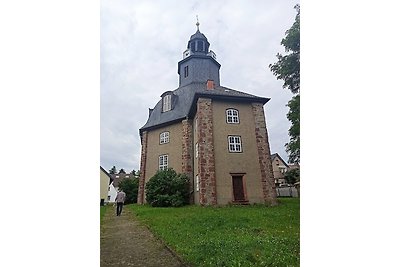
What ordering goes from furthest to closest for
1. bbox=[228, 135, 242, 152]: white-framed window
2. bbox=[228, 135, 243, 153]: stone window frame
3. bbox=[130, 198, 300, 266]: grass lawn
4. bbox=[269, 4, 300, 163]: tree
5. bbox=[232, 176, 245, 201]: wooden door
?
1. bbox=[228, 135, 242, 152]: white-framed window
2. bbox=[228, 135, 243, 153]: stone window frame
3. bbox=[232, 176, 245, 201]: wooden door
4. bbox=[269, 4, 300, 163]: tree
5. bbox=[130, 198, 300, 266]: grass lawn

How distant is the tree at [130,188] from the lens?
2298 mm

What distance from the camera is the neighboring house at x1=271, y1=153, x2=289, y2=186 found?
2.01 m

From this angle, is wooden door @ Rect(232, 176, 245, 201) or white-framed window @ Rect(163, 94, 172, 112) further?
white-framed window @ Rect(163, 94, 172, 112)

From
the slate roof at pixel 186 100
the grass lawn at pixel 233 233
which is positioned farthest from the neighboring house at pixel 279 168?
the slate roof at pixel 186 100

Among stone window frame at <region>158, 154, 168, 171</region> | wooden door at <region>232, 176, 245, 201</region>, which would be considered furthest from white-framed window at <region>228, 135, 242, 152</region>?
stone window frame at <region>158, 154, 168, 171</region>

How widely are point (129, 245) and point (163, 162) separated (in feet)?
2.49

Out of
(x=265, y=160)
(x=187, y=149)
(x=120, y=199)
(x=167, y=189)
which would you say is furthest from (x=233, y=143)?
(x=120, y=199)

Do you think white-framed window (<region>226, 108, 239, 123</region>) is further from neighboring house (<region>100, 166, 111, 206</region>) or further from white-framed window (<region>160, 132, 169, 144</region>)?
neighboring house (<region>100, 166, 111, 206</region>)

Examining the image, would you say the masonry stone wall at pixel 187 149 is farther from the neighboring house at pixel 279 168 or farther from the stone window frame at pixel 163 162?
the neighboring house at pixel 279 168

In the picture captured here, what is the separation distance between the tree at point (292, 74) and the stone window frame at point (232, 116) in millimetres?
889

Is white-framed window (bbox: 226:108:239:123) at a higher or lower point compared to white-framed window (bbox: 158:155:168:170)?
higher
